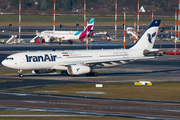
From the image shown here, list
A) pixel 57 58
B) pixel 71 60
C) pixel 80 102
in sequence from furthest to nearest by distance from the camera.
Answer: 1. pixel 71 60
2. pixel 57 58
3. pixel 80 102

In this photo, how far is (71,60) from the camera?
201 ft

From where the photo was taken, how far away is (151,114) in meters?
32.0

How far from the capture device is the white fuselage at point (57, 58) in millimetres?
57812

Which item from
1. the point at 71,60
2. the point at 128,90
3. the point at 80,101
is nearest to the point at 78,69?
the point at 71,60

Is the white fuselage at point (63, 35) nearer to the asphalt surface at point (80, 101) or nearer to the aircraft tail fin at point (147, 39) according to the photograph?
the aircraft tail fin at point (147, 39)

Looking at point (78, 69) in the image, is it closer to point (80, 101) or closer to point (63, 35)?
point (80, 101)

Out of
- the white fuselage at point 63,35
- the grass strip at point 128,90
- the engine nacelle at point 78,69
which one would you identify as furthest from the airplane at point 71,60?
the white fuselage at point 63,35

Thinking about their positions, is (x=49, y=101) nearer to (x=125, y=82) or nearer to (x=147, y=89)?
(x=147, y=89)

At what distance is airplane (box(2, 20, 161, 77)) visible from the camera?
190 feet

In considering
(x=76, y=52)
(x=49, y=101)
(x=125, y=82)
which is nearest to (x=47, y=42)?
(x=76, y=52)

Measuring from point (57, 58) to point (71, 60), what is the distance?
2.60 m

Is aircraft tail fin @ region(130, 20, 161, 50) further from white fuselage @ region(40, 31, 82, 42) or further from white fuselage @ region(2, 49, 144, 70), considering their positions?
white fuselage @ region(40, 31, 82, 42)

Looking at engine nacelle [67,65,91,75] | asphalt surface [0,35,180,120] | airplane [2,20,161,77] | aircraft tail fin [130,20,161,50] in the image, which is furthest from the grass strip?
aircraft tail fin [130,20,161,50]

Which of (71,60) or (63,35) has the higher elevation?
(63,35)
